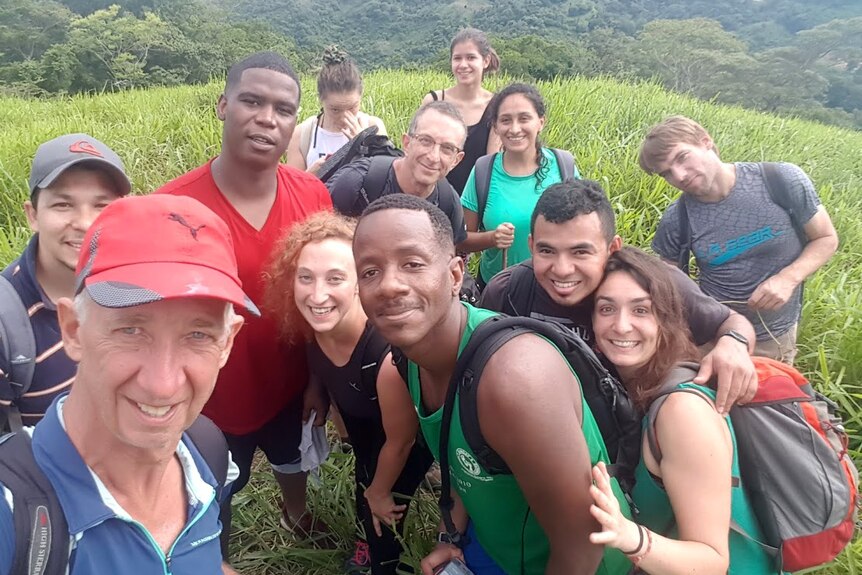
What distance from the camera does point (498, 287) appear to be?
219cm

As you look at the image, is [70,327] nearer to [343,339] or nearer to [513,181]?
[343,339]

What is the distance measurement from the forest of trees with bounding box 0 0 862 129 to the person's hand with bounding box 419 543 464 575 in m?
11.7

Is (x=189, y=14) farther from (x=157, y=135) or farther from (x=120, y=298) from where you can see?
(x=120, y=298)

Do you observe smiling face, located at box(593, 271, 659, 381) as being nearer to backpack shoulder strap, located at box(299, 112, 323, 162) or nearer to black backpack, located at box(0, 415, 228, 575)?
black backpack, located at box(0, 415, 228, 575)

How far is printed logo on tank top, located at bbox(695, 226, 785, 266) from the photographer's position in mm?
2510

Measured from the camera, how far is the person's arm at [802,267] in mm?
2449

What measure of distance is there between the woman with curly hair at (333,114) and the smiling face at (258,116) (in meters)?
1.30

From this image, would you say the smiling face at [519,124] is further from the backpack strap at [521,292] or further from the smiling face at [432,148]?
the backpack strap at [521,292]

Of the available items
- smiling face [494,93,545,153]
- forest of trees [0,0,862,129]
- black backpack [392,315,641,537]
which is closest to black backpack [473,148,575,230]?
smiling face [494,93,545,153]

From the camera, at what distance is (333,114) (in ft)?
11.7

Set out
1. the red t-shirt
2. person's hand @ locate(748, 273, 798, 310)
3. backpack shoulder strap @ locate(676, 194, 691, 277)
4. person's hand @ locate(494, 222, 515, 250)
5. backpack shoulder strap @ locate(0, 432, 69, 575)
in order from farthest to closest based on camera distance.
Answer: person's hand @ locate(494, 222, 515, 250)
backpack shoulder strap @ locate(676, 194, 691, 277)
person's hand @ locate(748, 273, 798, 310)
the red t-shirt
backpack shoulder strap @ locate(0, 432, 69, 575)

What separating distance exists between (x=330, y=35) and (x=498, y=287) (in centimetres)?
3375

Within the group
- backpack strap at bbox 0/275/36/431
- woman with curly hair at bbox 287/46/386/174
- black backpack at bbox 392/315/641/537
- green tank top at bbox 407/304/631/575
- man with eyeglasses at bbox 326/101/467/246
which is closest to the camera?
black backpack at bbox 392/315/641/537

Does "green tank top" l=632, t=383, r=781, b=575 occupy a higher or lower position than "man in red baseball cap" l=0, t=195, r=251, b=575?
lower
